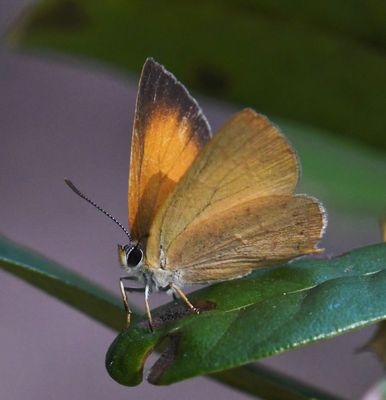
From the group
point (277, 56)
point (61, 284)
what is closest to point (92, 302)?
point (61, 284)

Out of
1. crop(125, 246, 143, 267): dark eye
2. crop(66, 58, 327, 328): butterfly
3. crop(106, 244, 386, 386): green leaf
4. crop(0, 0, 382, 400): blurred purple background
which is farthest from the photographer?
crop(0, 0, 382, 400): blurred purple background

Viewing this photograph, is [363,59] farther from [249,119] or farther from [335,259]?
[335,259]

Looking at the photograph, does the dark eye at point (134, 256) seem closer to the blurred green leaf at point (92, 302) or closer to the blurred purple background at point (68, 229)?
the blurred green leaf at point (92, 302)

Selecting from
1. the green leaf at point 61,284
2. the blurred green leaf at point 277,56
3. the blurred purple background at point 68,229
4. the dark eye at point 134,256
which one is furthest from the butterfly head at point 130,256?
the blurred purple background at point 68,229

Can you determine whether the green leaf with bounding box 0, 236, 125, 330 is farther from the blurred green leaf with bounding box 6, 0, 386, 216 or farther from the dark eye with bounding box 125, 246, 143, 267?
the blurred green leaf with bounding box 6, 0, 386, 216

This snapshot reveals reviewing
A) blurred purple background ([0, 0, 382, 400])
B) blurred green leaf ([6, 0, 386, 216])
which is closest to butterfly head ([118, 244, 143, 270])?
blurred green leaf ([6, 0, 386, 216])

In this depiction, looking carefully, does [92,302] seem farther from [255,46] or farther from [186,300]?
[255,46]
